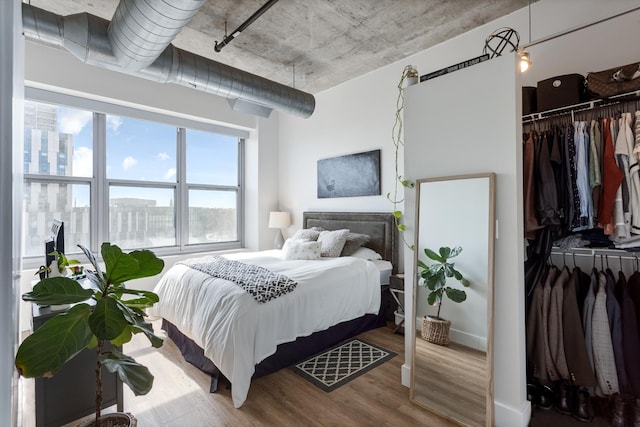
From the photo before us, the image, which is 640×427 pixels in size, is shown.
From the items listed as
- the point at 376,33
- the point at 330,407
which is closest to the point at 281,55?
the point at 376,33

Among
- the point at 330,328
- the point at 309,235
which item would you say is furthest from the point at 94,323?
the point at 309,235

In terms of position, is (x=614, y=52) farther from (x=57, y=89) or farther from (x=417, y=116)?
(x=57, y=89)

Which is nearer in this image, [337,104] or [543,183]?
[543,183]

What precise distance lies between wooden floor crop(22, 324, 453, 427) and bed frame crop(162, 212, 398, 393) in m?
0.10

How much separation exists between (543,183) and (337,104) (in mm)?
3204

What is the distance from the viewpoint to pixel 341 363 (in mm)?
2605

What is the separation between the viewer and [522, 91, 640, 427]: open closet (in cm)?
185

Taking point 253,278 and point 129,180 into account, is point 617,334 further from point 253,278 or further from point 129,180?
point 129,180

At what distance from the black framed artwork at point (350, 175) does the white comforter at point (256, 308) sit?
117 centimetres

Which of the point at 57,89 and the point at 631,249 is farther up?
the point at 57,89

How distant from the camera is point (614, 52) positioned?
233 centimetres

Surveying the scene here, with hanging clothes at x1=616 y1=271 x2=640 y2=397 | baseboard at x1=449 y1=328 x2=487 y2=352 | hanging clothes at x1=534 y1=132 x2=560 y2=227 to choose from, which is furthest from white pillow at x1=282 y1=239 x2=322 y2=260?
hanging clothes at x1=616 y1=271 x2=640 y2=397

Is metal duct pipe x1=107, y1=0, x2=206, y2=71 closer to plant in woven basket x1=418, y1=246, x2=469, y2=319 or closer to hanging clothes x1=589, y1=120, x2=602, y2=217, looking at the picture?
plant in woven basket x1=418, y1=246, x2=469, y2=319

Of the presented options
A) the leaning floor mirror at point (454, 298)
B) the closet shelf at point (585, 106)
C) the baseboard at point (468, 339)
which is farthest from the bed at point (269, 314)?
the closet shelf at point (585, 106)
